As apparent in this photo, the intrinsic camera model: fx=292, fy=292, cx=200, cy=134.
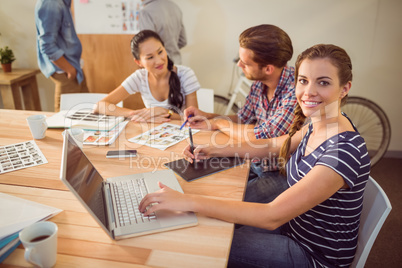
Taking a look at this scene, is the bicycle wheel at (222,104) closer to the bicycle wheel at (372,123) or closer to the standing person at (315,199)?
the bicycle wheel at (372,123)

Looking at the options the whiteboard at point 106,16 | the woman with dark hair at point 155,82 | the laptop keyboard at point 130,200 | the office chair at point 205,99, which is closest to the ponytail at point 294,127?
the laptop keyboard at point 130,200

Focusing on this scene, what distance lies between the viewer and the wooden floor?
5.56ft

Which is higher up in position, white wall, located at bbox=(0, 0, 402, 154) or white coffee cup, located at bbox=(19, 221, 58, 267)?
white wall, located at bbox=(0, 0, 402, 154)

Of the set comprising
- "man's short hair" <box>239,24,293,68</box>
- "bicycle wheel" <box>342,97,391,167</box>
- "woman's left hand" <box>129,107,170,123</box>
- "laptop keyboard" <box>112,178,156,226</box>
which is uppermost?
"man's short hair" <box>239,24,293,68</box>

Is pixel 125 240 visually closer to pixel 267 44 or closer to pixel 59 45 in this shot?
pixel 267 44

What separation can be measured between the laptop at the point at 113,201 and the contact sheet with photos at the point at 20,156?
402 mm

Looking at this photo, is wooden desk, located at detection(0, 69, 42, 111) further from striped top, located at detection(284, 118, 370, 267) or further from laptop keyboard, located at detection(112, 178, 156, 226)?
striped top, located at detection(284, 118, 370, 267)

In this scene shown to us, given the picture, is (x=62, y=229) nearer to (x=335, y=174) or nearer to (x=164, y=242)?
(x=164, y=242)

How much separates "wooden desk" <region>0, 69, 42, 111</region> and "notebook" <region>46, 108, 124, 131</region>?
1.64 meters

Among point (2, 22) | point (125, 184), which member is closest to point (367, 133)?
point (125, 184)

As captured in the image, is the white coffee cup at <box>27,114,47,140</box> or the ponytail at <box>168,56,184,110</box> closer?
the white coffee cup at <box>27,114,47,140</box>

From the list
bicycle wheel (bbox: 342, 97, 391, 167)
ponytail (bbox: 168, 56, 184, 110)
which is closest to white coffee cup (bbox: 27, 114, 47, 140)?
ponytail (bbox: 168, 56, 184, 110)

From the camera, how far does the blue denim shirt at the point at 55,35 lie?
2266 mm

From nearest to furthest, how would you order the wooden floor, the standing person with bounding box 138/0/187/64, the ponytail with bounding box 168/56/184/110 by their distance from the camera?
1. the wooden floor
2. the ponytail with bounding box 168/56/184/110
3. the standing person with bounding box 138/0/187/64
